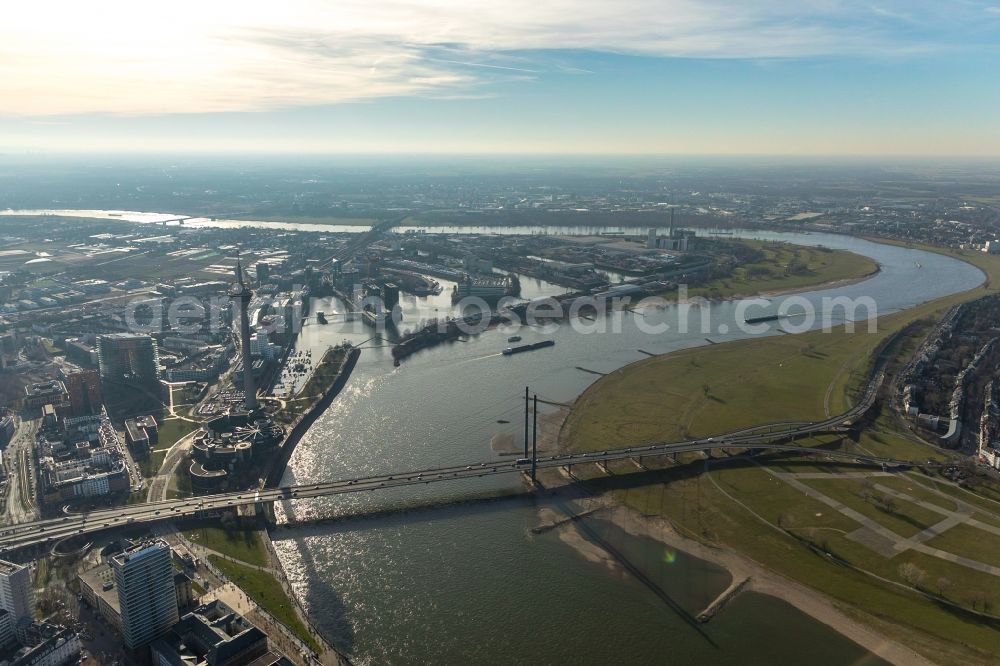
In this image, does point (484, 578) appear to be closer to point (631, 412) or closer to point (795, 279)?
point (631, 412)

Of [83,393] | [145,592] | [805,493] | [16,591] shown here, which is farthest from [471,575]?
[83,393]

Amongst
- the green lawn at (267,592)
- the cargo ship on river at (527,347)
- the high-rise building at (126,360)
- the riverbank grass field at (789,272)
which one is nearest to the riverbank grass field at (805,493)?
the cargo ship on river at (527,347)

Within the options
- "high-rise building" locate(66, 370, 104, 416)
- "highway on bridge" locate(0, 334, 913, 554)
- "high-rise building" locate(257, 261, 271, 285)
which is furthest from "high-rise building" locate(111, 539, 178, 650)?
"high-rise building" locate(257, 261, 271, 285)

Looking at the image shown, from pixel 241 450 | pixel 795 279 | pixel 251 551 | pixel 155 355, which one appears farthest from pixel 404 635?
pixel 795 279

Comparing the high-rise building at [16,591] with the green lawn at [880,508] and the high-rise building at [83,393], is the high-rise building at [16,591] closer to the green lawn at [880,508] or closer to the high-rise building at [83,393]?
the high-rise building at [83,393]

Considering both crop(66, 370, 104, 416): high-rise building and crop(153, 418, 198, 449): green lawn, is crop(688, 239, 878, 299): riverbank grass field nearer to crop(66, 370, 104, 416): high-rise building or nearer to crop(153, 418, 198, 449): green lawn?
crop(153, 418, 198, 449): green lawn

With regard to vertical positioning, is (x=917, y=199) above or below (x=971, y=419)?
above
